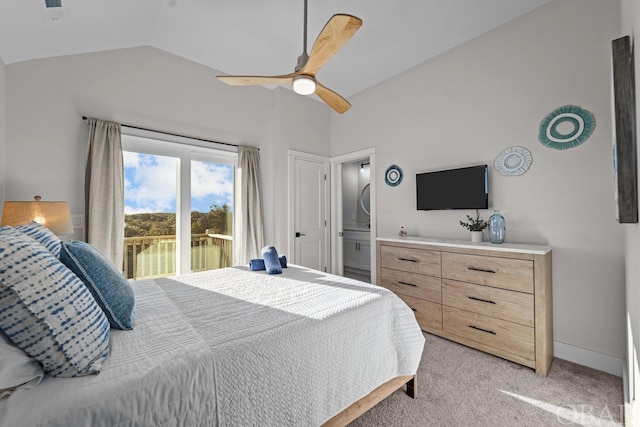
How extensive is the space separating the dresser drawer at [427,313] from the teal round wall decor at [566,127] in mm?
1774

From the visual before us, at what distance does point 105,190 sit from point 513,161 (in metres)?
3.84

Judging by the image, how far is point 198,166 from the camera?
3309 mm

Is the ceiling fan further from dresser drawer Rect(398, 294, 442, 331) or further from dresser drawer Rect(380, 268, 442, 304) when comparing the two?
dresser drawer Rect(398, 294, 442, 331)

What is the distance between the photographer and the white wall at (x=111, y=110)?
88.7 inches

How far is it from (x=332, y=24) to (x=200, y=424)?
1.90 meters

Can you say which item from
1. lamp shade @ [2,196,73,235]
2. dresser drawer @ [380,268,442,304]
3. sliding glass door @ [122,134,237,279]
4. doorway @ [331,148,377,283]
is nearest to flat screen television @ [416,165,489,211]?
dresser drawer @ [380,268,442,304]

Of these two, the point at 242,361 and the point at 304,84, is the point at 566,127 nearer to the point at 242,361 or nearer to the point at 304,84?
the point at 304,84

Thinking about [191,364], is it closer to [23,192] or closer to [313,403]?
[313,403]

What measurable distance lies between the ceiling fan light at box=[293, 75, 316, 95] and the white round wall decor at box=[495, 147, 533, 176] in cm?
196

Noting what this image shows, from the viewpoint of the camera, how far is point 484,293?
7.73 ft

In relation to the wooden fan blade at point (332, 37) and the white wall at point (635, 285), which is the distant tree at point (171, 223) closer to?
the wooden fan blade at point (332, 37)

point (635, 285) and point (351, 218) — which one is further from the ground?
point (351, 218)

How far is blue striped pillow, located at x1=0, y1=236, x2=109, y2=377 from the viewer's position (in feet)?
2.56

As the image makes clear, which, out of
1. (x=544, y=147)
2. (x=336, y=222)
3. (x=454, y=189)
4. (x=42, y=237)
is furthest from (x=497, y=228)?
(x=42, y=237)
